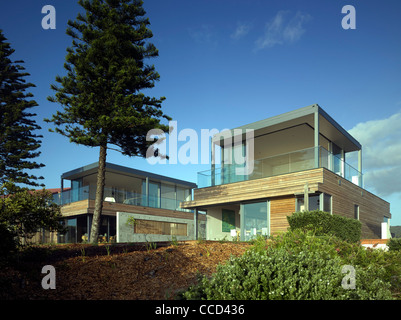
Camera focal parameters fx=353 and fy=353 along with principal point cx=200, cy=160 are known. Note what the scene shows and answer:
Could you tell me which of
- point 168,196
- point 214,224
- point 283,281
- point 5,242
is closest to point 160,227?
point 168,196

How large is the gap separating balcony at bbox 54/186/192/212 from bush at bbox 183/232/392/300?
21.4 m

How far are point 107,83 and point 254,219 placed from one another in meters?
9.40

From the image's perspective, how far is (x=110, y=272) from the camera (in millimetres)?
6613

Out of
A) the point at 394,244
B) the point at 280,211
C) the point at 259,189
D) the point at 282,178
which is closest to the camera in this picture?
the point at 394,244

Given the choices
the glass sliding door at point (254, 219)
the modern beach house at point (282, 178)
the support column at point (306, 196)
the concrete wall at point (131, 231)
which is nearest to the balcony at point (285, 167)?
the modern beach house at point (282, 178)

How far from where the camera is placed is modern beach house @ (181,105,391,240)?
1558 cm

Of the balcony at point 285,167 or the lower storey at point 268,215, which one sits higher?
the balcony at point 285,167

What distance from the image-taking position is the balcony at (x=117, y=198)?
25.2m

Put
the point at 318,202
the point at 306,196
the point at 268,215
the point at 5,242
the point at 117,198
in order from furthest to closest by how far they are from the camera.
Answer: the point at 117,198 < the point at 268,215 < the point at 318,202 < the point at 306,196 < the point at 5,242

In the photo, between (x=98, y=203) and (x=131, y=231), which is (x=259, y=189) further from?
(x=131, y=231)

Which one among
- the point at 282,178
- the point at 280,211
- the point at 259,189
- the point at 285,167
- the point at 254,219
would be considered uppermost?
the point at 285,167

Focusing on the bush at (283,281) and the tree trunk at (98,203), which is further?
the tree trunk at (98,203)

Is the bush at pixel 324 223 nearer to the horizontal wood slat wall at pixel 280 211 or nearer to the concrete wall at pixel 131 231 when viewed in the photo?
the horizontal wood slat wall at pixel 280 211

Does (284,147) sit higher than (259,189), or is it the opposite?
(284,147)
